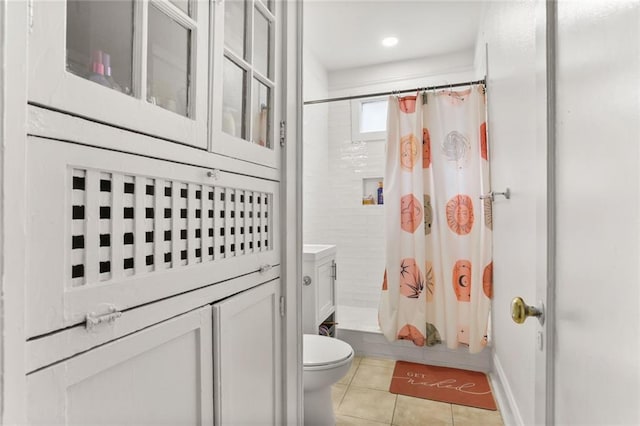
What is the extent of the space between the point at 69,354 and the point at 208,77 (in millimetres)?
656

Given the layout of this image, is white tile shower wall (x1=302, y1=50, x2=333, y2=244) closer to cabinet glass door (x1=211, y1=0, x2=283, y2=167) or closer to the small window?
the small window

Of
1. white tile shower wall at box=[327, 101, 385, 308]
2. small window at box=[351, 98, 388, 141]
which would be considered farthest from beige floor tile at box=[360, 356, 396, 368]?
small window at box=[351, 98, 388, 141]

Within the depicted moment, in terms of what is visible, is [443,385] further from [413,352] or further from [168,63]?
[168,63]

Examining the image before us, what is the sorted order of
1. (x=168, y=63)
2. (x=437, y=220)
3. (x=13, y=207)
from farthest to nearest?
1. (x=437, y=220)
2. (x=168, y=63)
3. (x=13, y=207)

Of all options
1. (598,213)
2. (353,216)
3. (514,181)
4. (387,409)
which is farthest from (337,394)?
(598,213)

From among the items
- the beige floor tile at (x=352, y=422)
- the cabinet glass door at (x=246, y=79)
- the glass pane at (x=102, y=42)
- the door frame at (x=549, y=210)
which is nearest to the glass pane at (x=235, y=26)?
the cabinet glass door at (x=246, y=79)

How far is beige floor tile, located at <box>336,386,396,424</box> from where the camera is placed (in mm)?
1879

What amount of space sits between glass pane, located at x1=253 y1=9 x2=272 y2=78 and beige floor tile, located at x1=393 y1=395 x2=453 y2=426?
5.87 feet

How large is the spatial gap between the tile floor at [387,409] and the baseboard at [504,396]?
0.23 feet

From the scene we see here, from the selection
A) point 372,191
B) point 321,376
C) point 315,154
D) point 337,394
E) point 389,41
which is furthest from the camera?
point 372,191

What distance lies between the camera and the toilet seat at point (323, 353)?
164cm

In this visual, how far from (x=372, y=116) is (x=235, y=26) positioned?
2559 mm

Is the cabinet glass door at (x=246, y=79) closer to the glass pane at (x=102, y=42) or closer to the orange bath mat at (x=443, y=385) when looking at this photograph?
the glass pane at (x=102, y=42)

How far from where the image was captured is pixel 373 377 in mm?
2291
